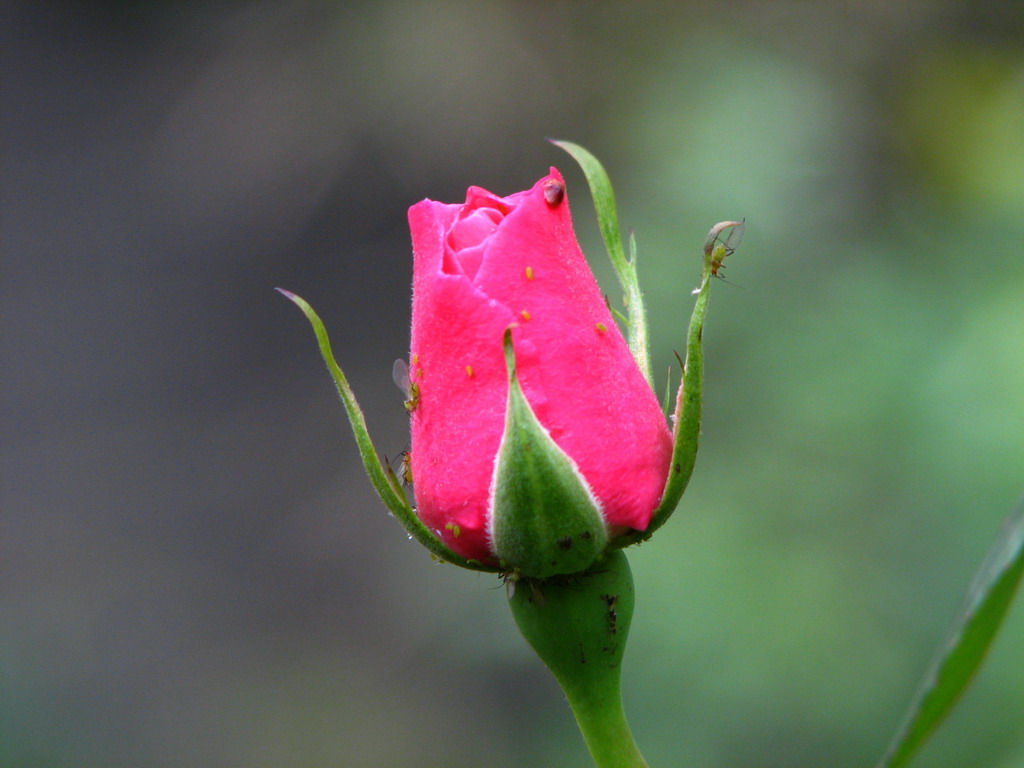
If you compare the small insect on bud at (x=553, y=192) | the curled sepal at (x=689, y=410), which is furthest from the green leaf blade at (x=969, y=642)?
the small insect on bud at (x=553, y=192)

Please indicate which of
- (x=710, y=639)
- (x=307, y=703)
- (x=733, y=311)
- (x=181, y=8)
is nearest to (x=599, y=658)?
(x=710, y=639)

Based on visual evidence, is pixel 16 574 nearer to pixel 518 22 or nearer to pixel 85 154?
pixel 85 154

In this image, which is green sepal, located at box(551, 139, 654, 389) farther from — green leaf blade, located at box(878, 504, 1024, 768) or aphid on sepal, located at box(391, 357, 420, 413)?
green leaf blade, located at box(878, 504, 1024, 768)

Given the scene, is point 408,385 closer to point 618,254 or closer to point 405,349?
point 618,254

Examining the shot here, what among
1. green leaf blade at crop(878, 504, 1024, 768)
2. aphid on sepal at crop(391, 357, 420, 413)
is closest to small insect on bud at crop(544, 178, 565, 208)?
aphid on sepal at crop(391, 357, 420, 413)

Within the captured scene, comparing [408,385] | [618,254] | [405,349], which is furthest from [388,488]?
[405,349]

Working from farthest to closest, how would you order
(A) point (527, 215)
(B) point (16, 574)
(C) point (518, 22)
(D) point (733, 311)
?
1. (C) point (518, 22)
2. (B) point (16, 574)
3. (D) point (733, 311)
4. (A) point (527, 215)
